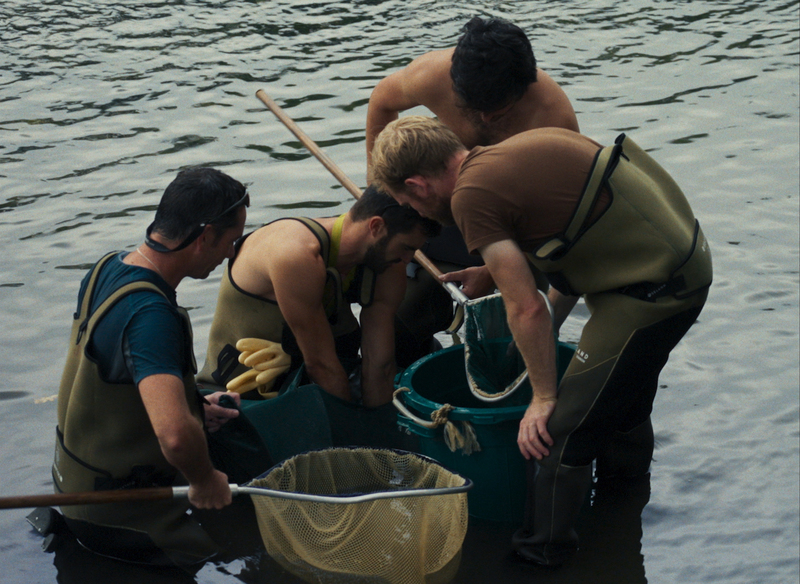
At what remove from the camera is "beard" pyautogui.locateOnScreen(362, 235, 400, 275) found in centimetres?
390

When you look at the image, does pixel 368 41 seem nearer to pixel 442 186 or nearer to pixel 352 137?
pixel 352 137

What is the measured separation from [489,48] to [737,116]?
6201 millimetres

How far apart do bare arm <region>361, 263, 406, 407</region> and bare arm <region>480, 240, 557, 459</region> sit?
830 mm

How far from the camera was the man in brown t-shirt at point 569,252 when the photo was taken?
319 centimetres

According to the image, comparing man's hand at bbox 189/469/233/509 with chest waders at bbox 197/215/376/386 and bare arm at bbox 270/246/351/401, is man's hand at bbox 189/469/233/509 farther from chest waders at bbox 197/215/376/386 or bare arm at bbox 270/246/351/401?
chest waders at bbox 197/215/376/386

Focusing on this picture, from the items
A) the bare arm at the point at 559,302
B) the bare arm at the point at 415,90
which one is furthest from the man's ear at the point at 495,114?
the bare arm at the point at 559,302

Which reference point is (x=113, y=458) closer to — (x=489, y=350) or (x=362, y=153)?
(x=489, y=350)

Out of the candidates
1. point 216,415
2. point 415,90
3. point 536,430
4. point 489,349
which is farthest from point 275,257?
point 415,90

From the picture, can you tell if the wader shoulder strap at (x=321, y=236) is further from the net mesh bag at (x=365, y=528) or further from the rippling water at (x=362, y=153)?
the rippling water at (x=362, y=153)

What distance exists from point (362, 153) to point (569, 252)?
17.8 feet

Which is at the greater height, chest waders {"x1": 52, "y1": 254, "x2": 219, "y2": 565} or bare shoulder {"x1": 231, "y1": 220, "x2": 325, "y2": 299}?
bare shoulder {"x1": 231, "y1": 220, "x2": 325, "y2": 299}

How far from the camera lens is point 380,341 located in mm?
4121

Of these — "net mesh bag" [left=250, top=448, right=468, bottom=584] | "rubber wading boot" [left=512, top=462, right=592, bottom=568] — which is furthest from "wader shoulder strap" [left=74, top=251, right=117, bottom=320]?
"rubber wading boot" [left=512, top=462, right=592, bottom=568]

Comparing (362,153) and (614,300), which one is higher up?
(614,300)
